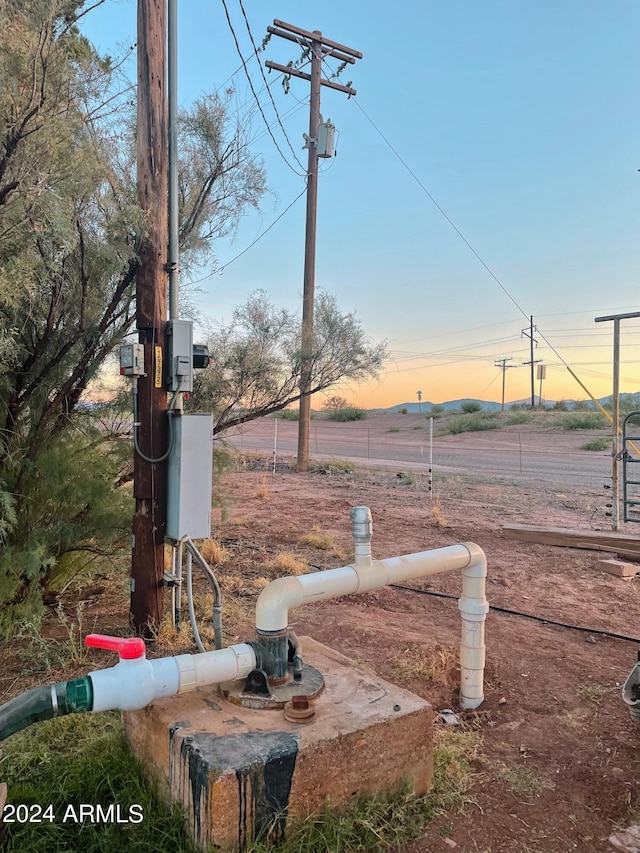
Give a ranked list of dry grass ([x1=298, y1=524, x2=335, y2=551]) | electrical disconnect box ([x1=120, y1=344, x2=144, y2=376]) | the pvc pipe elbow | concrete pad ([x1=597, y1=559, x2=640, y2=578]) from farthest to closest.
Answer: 1. dry grass ([x1=298, y1=524, x2=335, y2=551])
2. concrete pad ([x1=597, y1=559, x2=640, y2=578])
3. electrical disconnect box ([x1=120, y1=344, x2=144, y2=376])
4. the pvc pipe elbow

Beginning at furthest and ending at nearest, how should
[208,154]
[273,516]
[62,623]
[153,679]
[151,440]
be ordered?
[273,516] < [208,154] < [62,623] < [151,440] < [153,679]

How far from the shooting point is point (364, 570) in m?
3.03

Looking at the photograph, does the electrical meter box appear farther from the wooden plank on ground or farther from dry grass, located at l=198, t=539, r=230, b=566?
the wooden plank on ground

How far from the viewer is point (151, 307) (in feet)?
14.0

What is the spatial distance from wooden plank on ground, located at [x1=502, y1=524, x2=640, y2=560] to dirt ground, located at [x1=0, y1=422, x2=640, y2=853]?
0.17m

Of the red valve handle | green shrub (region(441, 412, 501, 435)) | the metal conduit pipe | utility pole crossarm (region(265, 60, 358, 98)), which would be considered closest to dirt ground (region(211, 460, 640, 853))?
the metal conduit pipe

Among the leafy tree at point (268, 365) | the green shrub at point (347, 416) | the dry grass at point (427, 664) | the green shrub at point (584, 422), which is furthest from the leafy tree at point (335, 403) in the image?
the green shrub at point (347, 416)

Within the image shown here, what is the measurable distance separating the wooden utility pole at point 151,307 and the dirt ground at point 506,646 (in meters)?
0.79

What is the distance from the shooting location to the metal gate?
7.14 metres

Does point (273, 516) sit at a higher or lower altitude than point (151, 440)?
lower

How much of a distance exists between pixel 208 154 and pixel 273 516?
17.7 feet

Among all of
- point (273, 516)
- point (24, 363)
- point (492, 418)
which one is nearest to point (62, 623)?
point (24, 363)

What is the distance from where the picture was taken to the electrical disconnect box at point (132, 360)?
4074 millimetres

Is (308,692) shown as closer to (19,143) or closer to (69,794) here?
(69,794)
